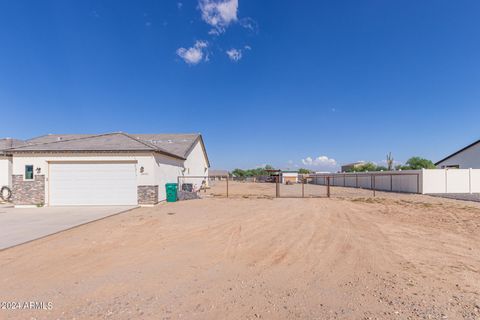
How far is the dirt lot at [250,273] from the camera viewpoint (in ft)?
10.8

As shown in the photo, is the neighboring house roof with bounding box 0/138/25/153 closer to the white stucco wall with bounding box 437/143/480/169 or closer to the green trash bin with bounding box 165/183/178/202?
the green trash bin with bounding box 165/183/178/202

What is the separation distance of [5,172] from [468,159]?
148 feet

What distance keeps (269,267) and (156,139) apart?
73.5 ft

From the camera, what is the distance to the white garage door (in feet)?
43.2

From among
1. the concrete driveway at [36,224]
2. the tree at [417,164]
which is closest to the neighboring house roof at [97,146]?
the concrete driveway at [36,224]

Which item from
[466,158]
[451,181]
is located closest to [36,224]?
[451,181]

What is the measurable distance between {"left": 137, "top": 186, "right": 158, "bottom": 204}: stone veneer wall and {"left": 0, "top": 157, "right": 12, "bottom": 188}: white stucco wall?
11.6 meters

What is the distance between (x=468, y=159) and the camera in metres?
27.2

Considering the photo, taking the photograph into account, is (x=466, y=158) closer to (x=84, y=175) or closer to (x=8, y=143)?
(x=84, y=175)

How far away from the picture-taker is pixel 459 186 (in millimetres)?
20234

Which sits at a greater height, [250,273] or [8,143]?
[8,143]

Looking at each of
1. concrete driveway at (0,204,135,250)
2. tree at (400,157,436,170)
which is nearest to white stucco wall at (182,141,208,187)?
concrete driveway at (0,204,135,250)

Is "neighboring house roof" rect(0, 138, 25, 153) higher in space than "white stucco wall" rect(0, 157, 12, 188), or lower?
higher

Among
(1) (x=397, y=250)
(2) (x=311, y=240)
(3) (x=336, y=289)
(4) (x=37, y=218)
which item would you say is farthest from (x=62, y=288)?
(4) (x=37, y=218)
